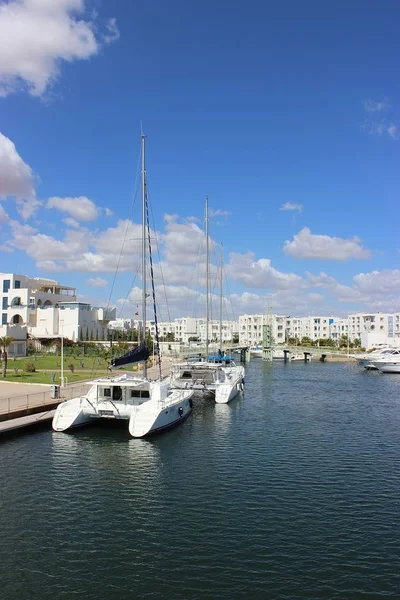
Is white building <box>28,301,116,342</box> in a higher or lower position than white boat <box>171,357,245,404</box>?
higher

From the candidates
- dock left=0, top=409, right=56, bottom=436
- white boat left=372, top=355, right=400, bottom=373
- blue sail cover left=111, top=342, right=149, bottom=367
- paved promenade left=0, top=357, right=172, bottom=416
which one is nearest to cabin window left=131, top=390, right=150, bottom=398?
blue sail cover left=111, top=342, right=149, bottom=367

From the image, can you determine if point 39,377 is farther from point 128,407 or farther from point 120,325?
point 120,325

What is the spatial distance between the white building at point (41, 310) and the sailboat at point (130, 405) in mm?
62015

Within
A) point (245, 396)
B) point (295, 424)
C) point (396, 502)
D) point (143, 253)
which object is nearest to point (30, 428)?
point (143, 253)

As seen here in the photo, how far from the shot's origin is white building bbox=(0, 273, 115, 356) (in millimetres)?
102125

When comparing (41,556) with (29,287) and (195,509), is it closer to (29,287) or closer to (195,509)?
(195,509)

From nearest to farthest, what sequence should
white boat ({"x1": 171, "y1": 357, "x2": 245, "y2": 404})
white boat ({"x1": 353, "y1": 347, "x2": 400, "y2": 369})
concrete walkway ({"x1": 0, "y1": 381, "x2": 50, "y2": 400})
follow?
concrete walkway ({"x1": 0, "y1": 381, "x2": 50, "y2": 400}) → white boat ({"x1": 171, "y1": 357, "x2": 245, "y2": 404}) → white boat ({"x1": 353, "y1": 347, "x2": 400, "y2": 369})

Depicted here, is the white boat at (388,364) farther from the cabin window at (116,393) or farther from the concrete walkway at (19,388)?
the cabin window at (116,393)

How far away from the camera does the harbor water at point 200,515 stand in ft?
42.4

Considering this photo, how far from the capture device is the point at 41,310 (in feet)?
347

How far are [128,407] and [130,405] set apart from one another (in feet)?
1.16

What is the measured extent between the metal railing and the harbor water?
9.25 ft

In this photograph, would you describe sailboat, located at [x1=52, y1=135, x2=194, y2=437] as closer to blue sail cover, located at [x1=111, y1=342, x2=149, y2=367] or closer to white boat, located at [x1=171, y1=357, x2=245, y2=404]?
blue sail cover, located at [x1=111, y1=342, x2=149, y2=367]

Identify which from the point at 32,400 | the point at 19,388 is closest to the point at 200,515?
the point at 32,400
